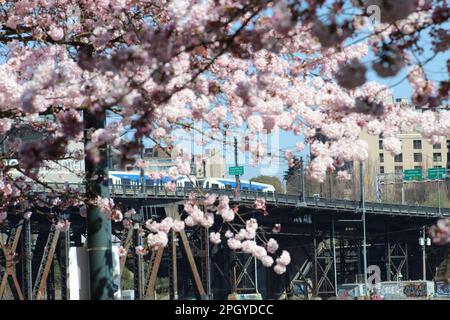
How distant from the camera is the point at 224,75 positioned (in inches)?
564

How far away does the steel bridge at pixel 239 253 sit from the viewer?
225 ft

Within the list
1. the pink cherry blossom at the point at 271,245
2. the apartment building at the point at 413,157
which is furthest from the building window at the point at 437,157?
the pink cherry blossom at the point at 271,245

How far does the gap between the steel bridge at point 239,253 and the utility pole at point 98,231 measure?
47221mm

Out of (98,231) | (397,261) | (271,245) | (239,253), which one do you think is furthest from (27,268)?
(397,261)

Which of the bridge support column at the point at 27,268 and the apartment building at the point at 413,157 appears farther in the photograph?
the apartment building at the point at 413,157

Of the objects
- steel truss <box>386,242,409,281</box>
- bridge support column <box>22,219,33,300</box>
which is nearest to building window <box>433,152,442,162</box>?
steel truss <box>386,242,409,281</box>

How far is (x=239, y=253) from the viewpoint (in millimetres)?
91000

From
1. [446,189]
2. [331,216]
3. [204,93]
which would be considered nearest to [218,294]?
[331,216]

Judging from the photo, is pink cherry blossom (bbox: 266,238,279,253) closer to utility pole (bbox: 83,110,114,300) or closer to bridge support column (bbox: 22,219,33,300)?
utility pole (bbox: 83,110,114,300)

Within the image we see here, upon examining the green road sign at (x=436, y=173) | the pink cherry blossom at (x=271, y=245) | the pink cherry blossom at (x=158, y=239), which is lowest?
the pink cherry blossom at (x=271, y=245)

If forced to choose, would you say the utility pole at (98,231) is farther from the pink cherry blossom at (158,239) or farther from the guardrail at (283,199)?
the guardrail at (283,199)

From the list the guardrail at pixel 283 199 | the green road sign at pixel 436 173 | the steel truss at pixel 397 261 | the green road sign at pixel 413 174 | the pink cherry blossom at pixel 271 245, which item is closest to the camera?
the pink cherry blossom at pixel 271 245

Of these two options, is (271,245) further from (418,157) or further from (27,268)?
(418,157)
